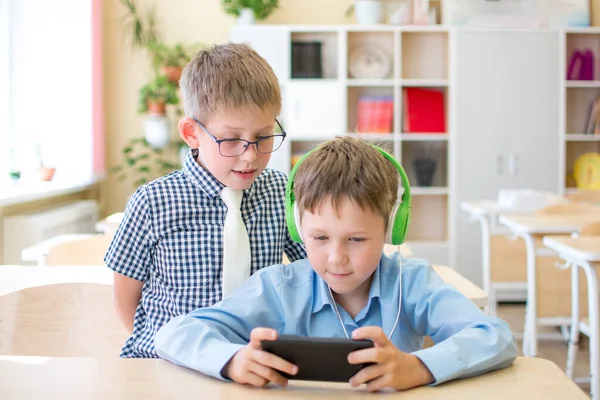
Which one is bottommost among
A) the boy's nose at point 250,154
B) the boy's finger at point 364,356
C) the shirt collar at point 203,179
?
the boy's finger at point 364,356

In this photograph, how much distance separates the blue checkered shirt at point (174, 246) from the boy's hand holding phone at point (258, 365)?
19.2 inches

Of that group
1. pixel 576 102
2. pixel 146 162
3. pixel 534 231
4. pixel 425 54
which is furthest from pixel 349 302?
pixel 576 102

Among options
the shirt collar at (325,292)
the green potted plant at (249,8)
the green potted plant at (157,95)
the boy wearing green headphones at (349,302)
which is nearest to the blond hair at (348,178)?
the boy wearing green headphones at (349,302)

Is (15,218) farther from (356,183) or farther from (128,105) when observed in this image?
(356,183)

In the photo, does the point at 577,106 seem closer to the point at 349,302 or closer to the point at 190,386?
the point at 349,302

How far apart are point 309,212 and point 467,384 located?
0.39m

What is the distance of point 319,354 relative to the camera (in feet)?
3.17

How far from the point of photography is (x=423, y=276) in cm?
130

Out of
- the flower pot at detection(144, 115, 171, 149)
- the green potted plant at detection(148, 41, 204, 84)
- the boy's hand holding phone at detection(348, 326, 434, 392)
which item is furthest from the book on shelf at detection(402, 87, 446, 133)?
the boy's hand holding phone at detection(348, 326, 434, 392)

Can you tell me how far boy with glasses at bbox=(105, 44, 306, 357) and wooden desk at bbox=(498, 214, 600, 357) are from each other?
2.28 metres

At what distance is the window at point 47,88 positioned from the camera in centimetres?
466

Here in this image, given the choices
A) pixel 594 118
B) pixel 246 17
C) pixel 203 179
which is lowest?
pixel 203 179

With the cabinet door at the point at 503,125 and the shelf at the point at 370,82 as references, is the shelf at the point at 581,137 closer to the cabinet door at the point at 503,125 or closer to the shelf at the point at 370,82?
the cabinet door at the point at 503,125

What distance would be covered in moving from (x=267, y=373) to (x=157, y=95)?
15.4 ft
